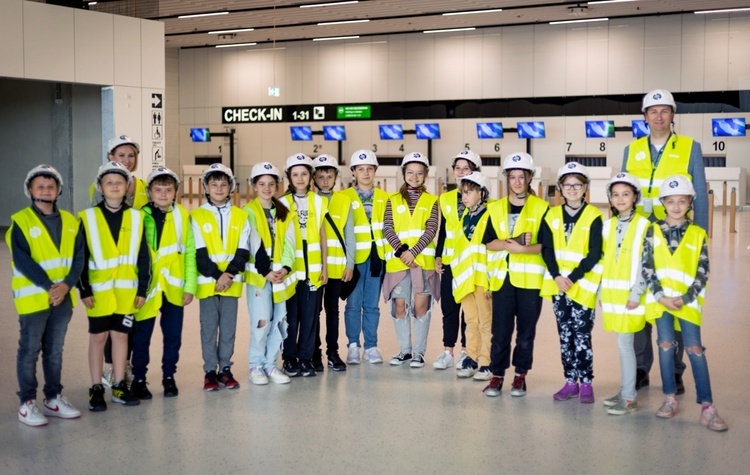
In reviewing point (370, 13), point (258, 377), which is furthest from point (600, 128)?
point (258, 377)

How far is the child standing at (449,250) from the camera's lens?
5.91 meters

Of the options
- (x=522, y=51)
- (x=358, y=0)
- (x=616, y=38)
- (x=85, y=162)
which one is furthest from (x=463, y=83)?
(x=85, y=162)

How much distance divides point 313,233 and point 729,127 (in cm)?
2299

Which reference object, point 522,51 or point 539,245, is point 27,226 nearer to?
point 539,245

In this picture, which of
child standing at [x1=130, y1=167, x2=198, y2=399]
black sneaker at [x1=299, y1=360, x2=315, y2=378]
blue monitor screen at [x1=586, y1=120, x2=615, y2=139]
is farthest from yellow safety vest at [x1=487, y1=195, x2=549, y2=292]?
blue monitor screen at [x1=586, y1=120, x2=615, y2=139]

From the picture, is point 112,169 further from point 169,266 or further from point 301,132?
point 301,132

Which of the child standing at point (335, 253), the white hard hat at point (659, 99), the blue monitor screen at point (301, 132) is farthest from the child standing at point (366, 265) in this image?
the blue monitor screen at point (301, 132)

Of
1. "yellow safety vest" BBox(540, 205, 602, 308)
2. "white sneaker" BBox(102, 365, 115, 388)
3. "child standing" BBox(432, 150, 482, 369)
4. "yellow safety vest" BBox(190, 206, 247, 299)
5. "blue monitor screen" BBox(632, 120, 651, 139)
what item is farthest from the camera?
"blue monitor screen" BBox(632, 120, 651, 139)

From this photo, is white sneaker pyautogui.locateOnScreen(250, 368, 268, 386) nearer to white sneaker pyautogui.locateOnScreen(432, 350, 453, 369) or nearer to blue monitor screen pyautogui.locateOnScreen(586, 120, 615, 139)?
white sneaker pyautogui.locateOnScreen(432, 350, 453, 369)

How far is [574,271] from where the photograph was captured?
203 inches

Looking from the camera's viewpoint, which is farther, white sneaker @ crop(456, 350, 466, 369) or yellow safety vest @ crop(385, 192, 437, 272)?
yellow safety vest @ crop(385, 192, 437, 272)

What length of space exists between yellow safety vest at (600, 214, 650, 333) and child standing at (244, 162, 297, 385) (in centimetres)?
208

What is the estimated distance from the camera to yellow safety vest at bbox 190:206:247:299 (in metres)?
5.36

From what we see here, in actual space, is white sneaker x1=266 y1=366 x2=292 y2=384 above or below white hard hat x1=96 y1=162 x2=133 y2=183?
below
